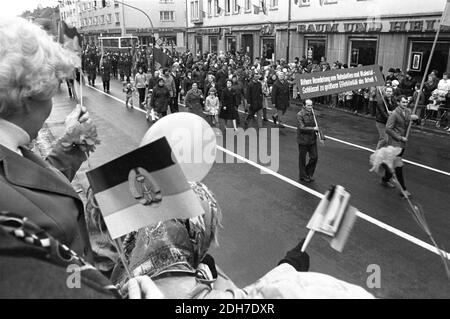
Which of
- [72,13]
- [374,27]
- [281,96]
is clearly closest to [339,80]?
[281,96]

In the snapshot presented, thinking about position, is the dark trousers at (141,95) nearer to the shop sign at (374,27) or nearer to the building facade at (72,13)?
the shop sign at (374,27)

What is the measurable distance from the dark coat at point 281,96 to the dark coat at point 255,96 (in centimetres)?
48

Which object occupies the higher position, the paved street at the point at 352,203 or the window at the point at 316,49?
the window at the point at 316,49

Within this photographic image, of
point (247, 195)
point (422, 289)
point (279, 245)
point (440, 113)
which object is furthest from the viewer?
point (440, 113)

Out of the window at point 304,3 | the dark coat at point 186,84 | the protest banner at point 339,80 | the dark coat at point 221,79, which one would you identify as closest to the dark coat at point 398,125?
the protest banner at point 339,80

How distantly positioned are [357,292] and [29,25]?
121 centimetres

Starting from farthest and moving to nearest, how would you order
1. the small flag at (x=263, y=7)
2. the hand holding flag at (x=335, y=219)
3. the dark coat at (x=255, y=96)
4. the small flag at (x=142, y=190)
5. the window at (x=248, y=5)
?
the window at (x=248, y=5) → the small flag at (x=263, y=7) → the dark coat at (x=255, y=96) → the hand holding flag at (x=335, y=219) → the small flag at (x=142, y=190)

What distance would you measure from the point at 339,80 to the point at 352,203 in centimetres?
411

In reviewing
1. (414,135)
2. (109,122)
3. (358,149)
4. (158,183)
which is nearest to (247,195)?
(358,149)

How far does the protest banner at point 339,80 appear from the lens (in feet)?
32.8

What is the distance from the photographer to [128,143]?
11438 millimetres

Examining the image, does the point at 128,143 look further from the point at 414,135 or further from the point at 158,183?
the point at 158,183

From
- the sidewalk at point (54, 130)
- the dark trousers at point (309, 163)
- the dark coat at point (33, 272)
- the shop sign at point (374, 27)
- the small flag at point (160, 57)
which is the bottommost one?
the sidewalk at point (54, 130)

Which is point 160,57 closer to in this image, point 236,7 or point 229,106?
point 229,106
